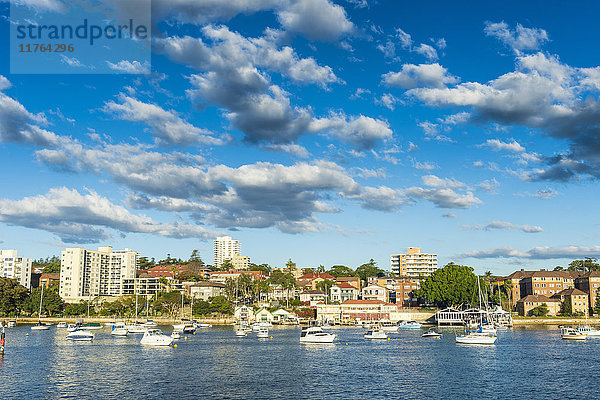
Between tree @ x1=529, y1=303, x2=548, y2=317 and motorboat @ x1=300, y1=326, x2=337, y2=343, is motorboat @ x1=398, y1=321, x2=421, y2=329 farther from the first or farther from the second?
motorboat @ x1=300, y1=326, x2=337, y2=343

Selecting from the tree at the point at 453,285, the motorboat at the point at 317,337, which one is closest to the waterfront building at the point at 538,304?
the tree at the point at 453,285

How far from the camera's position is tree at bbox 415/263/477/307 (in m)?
182

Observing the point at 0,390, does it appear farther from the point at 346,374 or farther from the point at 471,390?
the point at 471,390

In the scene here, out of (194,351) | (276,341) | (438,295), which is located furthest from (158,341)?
(438,295)

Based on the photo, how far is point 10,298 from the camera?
193250 millimetres

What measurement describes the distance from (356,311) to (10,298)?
413 ft

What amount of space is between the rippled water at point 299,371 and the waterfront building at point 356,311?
83926 millimetres

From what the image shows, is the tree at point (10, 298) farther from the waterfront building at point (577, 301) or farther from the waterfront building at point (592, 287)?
the waterfront building at point (592, 287)

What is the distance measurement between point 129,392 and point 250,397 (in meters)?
12.5

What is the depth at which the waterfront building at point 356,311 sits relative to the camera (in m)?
190

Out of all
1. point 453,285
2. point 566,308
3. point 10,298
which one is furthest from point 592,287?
point 10,298

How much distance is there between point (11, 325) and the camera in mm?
168250

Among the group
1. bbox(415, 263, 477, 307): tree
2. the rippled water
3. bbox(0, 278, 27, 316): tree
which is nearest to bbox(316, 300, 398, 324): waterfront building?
bbox(415, 263, 477, 307): tree

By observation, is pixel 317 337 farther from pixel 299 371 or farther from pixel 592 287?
pixel 592 287
